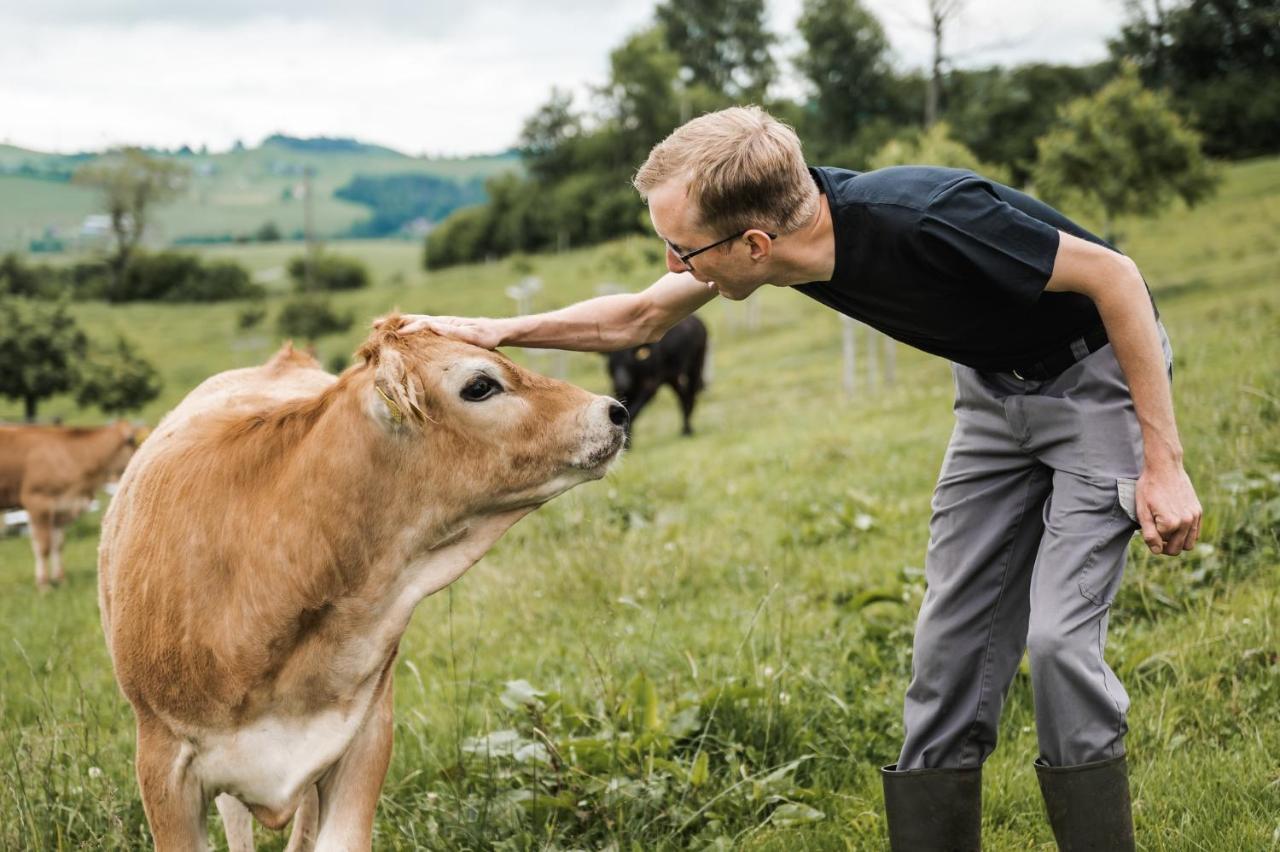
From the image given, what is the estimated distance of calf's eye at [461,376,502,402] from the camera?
3.05 metres

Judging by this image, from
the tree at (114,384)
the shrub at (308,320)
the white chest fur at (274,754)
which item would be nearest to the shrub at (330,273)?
the shrub at (308,320)

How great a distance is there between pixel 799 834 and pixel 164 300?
61.9 m

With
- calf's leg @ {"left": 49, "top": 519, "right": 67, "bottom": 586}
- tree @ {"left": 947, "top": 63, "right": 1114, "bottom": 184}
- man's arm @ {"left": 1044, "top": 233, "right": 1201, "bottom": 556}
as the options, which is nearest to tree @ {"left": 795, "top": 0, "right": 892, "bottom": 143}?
tree @ {"left": 947, "top": 63, "right": 1114, "bottom": 184}

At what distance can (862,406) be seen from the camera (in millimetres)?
14523

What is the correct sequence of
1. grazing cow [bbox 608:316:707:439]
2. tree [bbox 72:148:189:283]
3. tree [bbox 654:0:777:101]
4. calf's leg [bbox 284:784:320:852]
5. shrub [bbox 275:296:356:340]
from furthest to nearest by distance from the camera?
1. tree [bbox 654:0:777:101]
2. tree [bbox 72:148:189:283]
3. shrub [bbox 275:296:356:340]
4. grazing cow [bbox 608:316:707:439]
5. calf's leg [bbox 284:784:320:852]

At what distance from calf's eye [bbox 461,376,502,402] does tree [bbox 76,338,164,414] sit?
87.1 ft

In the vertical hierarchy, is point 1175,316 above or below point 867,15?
below

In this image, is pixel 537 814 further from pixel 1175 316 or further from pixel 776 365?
pixel 776 365

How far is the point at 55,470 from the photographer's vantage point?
41.0ft

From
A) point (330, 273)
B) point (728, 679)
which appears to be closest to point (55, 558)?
point (728, 679)

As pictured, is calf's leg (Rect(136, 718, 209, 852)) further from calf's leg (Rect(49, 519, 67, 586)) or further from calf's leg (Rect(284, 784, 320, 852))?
calf's leg (Rect(49, 519, 67, 586))

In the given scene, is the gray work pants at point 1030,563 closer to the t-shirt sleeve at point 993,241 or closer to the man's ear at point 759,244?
the t-shirt sleeve at point 993,241

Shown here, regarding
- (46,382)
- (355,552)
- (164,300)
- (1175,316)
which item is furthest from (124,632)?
(164,300)

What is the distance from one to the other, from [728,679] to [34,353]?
25979mm
